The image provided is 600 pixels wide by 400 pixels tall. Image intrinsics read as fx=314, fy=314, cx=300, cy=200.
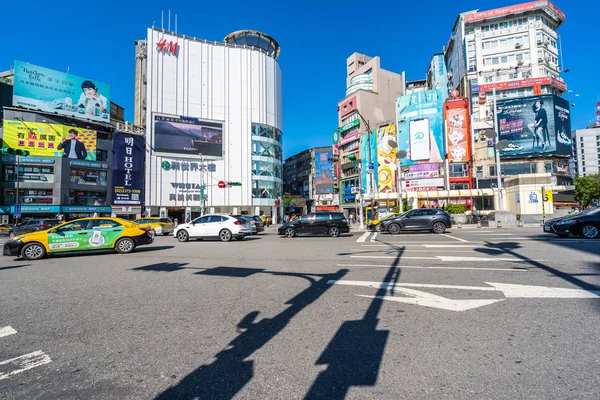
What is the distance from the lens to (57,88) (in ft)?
152

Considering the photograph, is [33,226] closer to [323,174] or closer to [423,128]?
[423,128]

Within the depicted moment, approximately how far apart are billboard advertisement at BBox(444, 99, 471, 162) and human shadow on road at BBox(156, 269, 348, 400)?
178 ft

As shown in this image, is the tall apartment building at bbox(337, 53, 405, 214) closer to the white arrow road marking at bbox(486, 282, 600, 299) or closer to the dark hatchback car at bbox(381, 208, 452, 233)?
the dark hatchback car at bbox(381, 208, 452, 233)

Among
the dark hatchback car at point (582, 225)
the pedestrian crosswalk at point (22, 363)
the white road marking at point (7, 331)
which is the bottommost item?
the white road marking at point (7, 331)

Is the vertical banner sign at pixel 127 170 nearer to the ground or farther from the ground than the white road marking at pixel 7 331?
farther from the ground

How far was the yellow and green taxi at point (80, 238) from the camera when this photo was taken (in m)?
10.6

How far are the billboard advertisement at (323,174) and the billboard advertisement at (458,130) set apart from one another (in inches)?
Result: 1204

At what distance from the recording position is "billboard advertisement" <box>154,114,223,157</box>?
52.0m

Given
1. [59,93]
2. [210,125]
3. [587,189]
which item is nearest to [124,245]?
[210,125]

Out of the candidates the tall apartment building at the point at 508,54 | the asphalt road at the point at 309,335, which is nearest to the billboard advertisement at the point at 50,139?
the asphalt road at the point at 309,335

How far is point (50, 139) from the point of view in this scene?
4384 cm

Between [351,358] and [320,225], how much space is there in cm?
1597

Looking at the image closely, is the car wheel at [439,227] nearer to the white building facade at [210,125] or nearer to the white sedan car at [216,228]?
the white sedan car at [216,228]

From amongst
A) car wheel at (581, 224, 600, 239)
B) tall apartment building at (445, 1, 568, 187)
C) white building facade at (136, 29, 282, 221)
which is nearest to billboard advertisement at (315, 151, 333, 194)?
white building facade at (136, 29, 282, 221)
